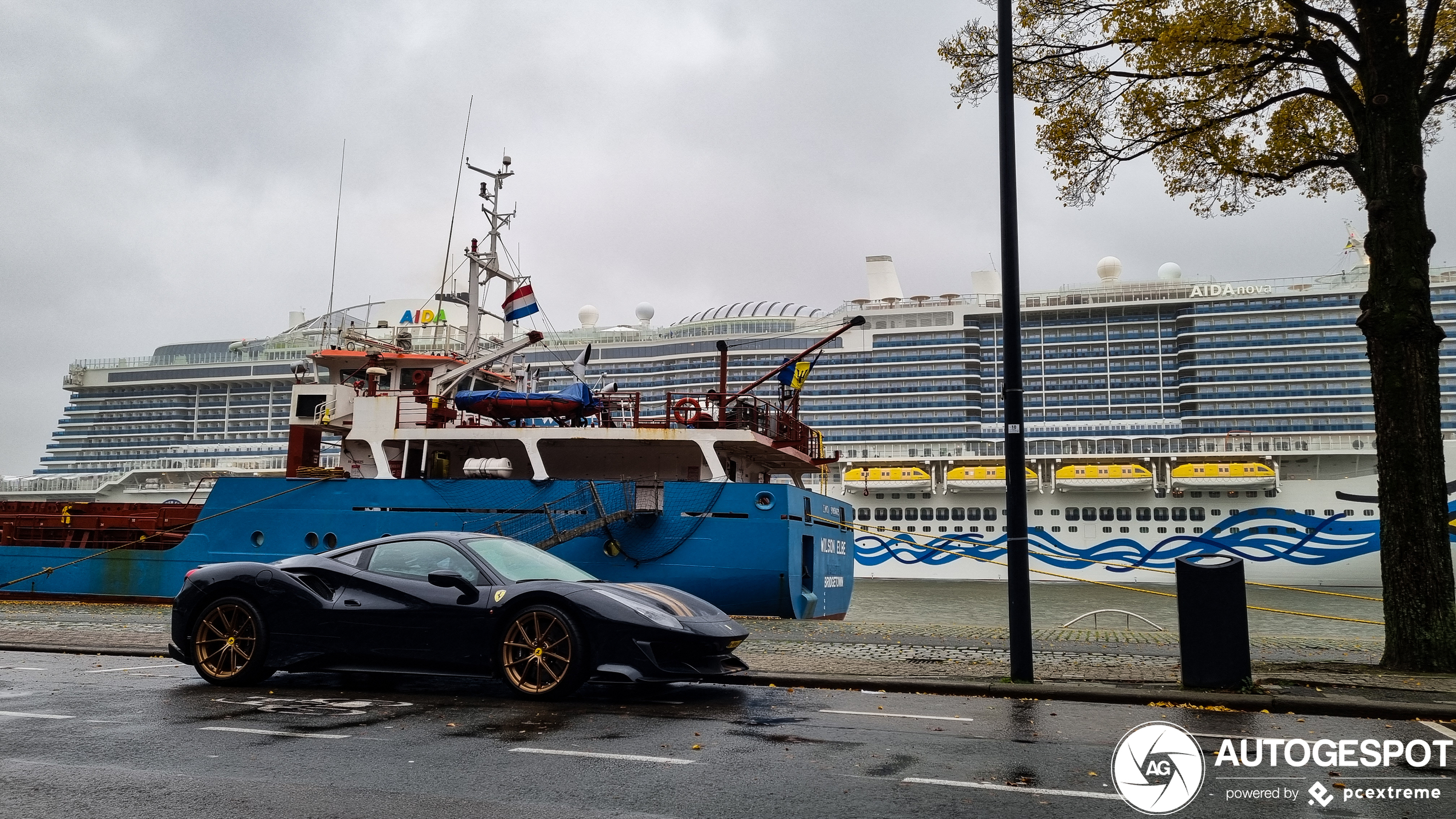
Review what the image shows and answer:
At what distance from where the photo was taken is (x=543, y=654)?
6.86 meters

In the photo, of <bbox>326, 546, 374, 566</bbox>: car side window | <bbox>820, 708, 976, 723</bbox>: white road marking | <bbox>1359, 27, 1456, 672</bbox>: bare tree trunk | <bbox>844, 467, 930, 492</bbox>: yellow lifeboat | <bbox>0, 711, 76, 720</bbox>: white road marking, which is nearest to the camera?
<bbox>0, 711, 76, 720</bbox>: white road marking

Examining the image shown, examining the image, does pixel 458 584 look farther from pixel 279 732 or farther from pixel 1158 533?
pixel 1158 533

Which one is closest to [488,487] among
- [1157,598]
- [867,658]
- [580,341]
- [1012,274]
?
[867,658]

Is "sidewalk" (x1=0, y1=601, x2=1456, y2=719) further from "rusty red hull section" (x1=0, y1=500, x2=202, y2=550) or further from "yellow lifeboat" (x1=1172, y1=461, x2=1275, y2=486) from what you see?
"yellow lifeboat" (x1=1172, y1=461, x2=1275, y2=486)

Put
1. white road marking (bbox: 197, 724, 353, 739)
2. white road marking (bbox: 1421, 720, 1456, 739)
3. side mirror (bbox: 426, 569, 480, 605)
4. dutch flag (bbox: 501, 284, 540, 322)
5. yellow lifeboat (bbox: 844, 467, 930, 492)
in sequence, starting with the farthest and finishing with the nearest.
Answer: yellow lifeboat (bbox: 844, 467, 930, 492)
dutch flag (bbox: 501, 284, 540, 322)
side mirror (bbox: 426, 569, 480, 605)
white road marking (bbox: 1421, 720, 1456, 739)
white road marking (bbox: 197, 724, 353, 739)

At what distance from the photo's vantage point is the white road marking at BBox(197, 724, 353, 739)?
5.53 metres

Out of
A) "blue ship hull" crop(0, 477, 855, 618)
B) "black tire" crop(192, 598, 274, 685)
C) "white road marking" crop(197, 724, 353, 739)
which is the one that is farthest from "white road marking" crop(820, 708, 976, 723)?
"blue ship hull" crop(0, 477, 855, 618)

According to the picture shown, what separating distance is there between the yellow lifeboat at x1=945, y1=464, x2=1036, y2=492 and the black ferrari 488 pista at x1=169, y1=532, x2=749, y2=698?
1435 inches

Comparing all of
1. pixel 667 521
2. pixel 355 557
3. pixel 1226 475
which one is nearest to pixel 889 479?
pixel 1226 475

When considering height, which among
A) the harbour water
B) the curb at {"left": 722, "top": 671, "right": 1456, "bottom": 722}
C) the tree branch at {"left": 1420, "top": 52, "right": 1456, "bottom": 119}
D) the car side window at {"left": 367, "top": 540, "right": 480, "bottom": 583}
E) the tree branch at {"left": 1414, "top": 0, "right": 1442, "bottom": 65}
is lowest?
the harbour water

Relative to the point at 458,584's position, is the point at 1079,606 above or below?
below

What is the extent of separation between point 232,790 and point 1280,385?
5964 centimetres

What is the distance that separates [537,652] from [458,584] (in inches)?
28.0

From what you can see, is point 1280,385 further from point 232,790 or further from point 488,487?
point 232,790
